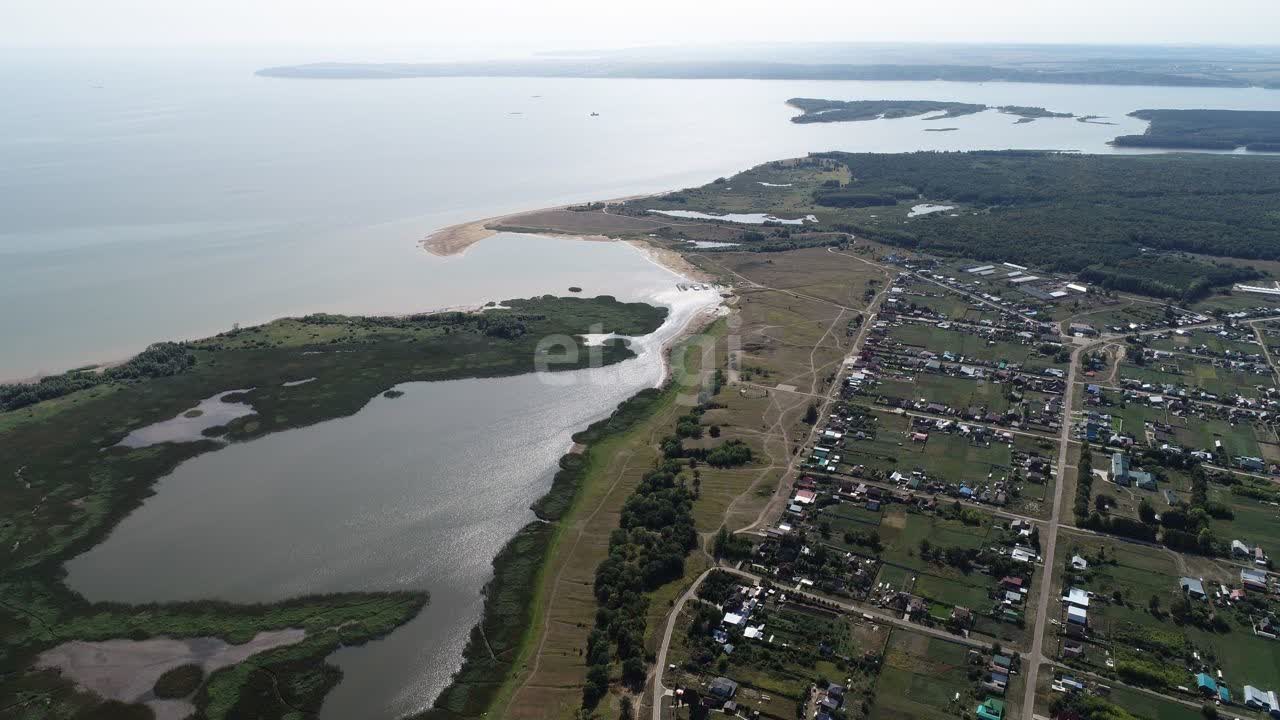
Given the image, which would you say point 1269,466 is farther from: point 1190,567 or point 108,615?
point 108,615

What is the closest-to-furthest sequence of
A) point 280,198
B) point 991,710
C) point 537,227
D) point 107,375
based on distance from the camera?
point 991,710
point 107,375
point 537,227
point 280,198

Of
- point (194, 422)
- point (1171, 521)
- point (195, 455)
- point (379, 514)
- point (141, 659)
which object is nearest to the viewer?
point (141, 659)

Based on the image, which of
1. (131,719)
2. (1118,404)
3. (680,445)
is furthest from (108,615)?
(1118,404)

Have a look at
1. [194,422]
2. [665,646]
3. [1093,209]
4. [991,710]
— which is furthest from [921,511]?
[1093,209]

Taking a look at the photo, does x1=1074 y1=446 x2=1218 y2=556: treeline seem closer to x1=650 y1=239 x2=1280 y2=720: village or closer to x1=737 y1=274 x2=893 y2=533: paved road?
x1=650 y1=239 x2=1280 y2=720: village

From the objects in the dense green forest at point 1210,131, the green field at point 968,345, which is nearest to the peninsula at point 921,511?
the green field at point 968,345

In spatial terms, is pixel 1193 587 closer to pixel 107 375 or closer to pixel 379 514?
pixel 379 514

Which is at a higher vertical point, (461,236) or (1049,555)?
(461,236)
